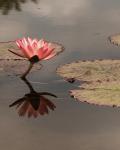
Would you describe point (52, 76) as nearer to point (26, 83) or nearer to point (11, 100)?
point (26, 83)

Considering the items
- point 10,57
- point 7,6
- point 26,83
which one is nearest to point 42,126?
point 26,83

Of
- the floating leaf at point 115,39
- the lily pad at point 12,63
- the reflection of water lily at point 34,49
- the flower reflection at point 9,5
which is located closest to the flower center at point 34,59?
the reflection of water lily at point 34,49

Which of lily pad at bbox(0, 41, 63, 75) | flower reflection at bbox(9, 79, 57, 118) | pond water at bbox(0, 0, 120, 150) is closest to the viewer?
pond water at bbox(0, 0, 120, 150)

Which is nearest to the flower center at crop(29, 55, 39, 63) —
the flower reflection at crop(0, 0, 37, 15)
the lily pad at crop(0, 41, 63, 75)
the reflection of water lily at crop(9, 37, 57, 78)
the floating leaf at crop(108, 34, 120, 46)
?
the reflection of water lily at crop(9, 37, 57, 78)

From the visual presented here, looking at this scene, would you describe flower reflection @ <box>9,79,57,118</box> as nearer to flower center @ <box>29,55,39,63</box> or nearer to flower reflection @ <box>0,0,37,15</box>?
flower center @ <box>29,55,39,63</box>

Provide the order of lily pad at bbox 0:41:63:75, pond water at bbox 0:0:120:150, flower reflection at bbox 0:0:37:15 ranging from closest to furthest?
pond water at bbox 0:0:120:150
lily pad at bbox 0:41:63:75
flower reflection at bbox 0:0:37:15

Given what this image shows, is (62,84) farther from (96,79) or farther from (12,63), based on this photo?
(12,63)

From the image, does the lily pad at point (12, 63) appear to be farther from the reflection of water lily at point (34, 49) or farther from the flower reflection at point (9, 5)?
the flower reflection at point (9, 5)
